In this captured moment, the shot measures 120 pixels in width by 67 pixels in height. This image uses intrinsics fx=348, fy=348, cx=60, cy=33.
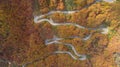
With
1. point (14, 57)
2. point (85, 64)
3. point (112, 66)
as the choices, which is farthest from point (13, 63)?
point (112, 66)

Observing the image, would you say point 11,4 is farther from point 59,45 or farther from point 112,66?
point 112,66

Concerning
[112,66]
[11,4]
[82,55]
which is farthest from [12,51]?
[112,66]

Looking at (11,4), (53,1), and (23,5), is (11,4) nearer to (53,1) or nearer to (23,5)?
(23,5)

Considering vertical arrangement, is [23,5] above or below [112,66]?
above

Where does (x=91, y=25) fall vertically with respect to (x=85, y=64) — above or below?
above

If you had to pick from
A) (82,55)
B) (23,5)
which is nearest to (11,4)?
(23,5)

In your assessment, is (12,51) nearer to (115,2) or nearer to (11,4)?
(11,4)

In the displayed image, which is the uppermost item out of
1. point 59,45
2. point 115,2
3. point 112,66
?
point 115,2
